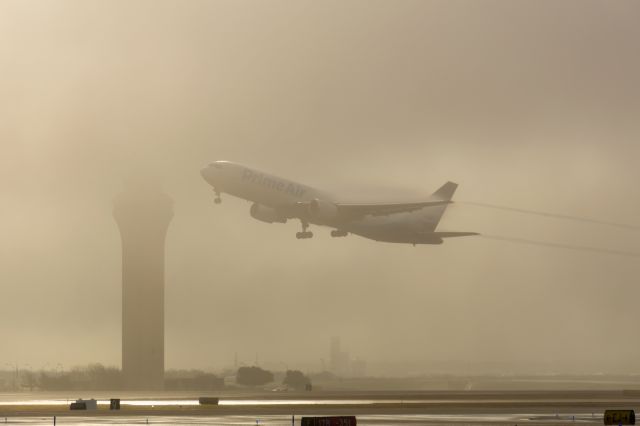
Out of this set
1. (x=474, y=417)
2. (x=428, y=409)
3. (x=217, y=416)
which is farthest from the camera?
(x=428, y=409)

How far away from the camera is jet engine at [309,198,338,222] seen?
570 ft

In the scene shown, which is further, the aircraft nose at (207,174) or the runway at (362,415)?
the aircraft nose at (207,174)

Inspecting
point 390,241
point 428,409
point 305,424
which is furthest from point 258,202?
Result: point 305,424

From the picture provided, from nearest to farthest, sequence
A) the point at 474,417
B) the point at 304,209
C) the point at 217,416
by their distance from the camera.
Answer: the point at 474,417, the point at 217,416, the point at 304,209

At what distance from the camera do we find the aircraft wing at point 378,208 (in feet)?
586

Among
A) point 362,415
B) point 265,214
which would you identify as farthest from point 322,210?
point 362,415

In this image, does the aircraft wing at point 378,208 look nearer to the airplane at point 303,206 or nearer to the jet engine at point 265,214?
the airplane at point 303,206

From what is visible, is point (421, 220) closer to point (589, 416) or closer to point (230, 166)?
point (230, 166)

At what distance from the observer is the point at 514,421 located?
326 ft

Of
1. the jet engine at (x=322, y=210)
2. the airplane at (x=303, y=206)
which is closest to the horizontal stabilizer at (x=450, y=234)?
the airplane at (x=303, y=206)

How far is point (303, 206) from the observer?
17400 cm

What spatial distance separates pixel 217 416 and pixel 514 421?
1276 inches

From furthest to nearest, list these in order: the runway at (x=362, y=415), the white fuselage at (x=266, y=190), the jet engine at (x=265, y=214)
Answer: the jet engine at (x=265, y=214), the white fuselage at (x=266, y=190), the runway at (x=362, y=415)

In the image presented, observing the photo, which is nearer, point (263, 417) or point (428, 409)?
point (263, 417)
